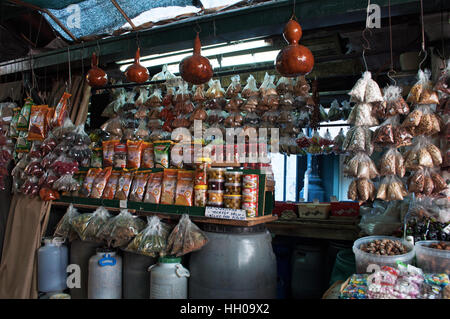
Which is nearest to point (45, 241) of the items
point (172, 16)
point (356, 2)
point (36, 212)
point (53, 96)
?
point (36, 212)

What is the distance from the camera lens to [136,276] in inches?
94.0

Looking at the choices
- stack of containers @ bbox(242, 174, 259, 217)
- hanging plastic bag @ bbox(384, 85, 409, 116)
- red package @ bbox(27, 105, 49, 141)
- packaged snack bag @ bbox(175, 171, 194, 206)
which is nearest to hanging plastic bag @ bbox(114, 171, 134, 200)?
packaged snack bag @ bbox(175, 171, 194, 206)

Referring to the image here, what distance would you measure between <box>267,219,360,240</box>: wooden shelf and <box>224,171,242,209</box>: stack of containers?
54.8 inches

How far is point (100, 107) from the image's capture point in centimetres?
382

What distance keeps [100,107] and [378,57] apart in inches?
115

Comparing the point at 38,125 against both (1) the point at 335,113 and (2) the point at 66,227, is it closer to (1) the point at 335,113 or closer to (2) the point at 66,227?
(2) the point at 66,227

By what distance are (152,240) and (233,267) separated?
1.90 feet

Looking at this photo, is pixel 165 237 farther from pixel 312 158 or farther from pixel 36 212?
pixel 312 158

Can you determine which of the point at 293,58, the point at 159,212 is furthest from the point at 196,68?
the point at 159,212

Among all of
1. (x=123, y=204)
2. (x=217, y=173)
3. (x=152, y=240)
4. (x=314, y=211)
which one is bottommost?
(x=152, y=240)

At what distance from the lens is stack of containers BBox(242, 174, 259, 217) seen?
213 cm

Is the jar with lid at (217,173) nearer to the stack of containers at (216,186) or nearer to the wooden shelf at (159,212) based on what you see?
the stack of containers at (216,186)

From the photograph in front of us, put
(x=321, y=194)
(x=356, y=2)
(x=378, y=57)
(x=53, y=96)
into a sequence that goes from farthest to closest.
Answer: (x=321, y=194), (x=53, y=96), (x=378, y=57), (x=356, y=2)

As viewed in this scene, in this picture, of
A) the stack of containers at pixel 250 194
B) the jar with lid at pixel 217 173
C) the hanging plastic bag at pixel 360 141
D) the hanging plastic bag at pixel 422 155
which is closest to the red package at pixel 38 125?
the jar with lid at pixel 217 173
